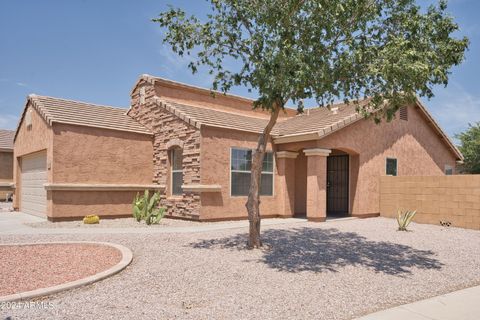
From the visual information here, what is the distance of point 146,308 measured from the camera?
5.44 m

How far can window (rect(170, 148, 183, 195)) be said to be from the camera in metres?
15.7

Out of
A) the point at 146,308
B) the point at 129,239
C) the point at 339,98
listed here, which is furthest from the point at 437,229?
the point at 146,308

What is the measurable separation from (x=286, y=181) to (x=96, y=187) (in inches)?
298

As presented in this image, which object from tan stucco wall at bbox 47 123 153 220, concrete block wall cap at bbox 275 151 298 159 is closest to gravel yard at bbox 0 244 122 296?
tan stucco wall at bbox 47 123 153 220

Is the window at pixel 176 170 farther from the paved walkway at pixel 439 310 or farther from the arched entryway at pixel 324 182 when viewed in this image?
the paved walkway at pixel 439 310

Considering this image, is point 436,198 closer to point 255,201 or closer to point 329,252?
point 329,252

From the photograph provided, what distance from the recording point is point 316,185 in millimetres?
14898

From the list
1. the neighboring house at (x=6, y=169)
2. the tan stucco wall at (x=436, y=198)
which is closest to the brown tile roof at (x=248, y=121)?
the tan stucco wall at (x=436, y=198)

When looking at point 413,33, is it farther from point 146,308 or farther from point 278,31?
point 146,308

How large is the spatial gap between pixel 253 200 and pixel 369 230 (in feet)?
18.6

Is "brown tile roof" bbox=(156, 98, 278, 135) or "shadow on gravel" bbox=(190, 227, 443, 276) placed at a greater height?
"brown tile roof" bbox=(156, 98, 278, 135)

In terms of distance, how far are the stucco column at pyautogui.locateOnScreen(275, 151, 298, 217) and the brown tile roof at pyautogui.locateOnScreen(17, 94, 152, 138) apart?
584 centimetres

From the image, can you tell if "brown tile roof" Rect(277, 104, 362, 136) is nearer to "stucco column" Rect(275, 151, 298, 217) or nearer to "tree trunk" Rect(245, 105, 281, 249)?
"stucco column" Rect(275, 151, 298, 217)

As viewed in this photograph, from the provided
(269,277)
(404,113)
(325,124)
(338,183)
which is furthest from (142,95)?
(269,277)
